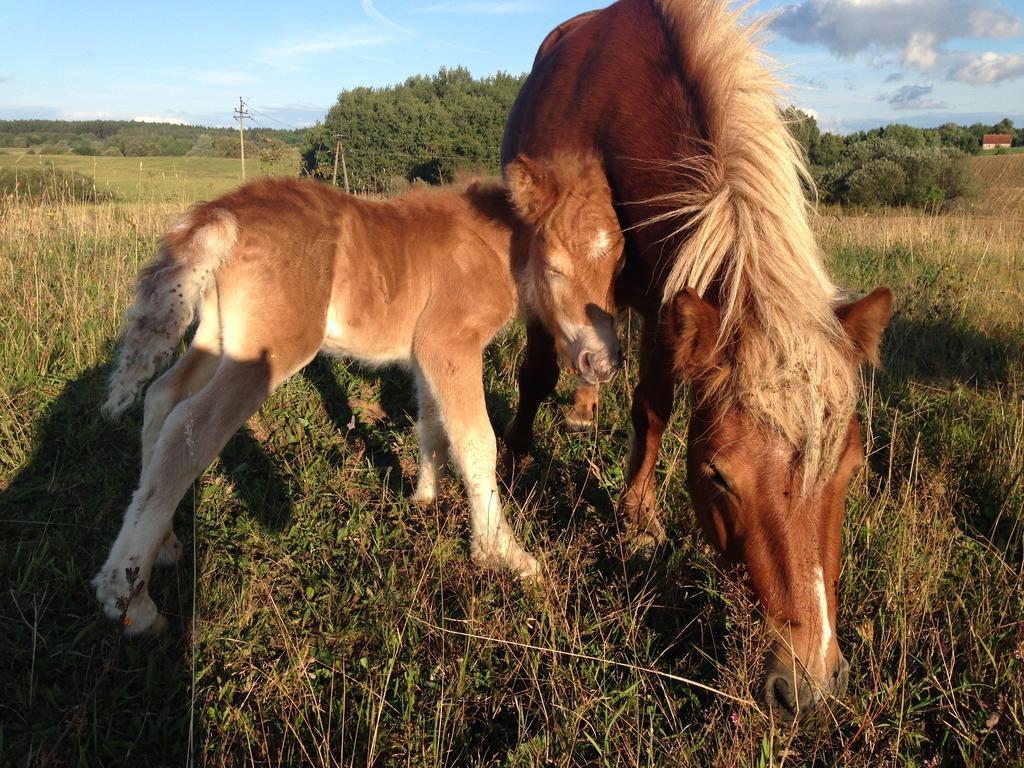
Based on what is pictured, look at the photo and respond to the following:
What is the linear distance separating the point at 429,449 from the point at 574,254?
1.32 m

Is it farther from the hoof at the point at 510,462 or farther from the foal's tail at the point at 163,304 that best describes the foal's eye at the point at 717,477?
the foal's tail at the point at 163,304

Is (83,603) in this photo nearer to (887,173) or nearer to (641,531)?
(641,531)

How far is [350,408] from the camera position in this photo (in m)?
4.54

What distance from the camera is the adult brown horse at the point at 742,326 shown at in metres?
2.09

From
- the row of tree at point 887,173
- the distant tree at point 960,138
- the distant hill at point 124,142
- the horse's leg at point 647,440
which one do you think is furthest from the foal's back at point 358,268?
the distant tree at point 960,138

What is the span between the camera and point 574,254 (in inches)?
123

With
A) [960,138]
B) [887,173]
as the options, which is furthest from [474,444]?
[960,138]

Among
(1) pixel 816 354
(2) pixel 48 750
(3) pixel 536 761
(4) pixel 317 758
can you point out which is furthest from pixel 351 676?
(1) pixel 816 354

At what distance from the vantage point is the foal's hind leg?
2.46 meters

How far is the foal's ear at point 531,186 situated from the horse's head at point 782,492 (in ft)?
4.11

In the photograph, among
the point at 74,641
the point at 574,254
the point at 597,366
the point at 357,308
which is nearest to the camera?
the point at 74,641

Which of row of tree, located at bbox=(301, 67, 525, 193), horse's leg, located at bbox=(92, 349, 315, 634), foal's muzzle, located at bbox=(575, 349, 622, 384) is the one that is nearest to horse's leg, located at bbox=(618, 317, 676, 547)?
foal's muzzle, located at bbox=(575, 349, 622, 384)

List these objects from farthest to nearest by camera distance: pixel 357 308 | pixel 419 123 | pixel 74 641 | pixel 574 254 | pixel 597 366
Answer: pixel 419 123 < pixel 357 308 < pixel 574 254 < pixel 597 366 < pixel 74 641

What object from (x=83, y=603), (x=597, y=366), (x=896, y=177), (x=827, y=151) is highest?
(x=827, y=151)
